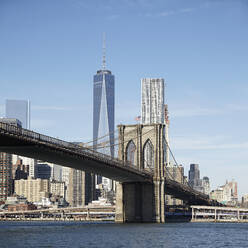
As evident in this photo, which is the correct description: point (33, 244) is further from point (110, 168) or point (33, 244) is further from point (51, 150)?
point (110, 168)

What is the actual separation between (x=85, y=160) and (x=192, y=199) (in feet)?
208

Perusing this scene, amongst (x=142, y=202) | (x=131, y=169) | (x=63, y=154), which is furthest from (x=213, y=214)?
(x=63, y=154)

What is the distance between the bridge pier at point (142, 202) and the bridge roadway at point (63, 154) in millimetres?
1588

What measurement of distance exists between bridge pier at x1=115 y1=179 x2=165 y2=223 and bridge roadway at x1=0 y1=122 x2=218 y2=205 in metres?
1.59

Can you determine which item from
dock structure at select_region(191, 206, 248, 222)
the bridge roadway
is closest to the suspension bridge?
the bridge roadway

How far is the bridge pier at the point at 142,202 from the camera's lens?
10131 cm

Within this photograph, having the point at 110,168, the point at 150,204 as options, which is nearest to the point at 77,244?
the point at 110,168

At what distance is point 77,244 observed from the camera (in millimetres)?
55781

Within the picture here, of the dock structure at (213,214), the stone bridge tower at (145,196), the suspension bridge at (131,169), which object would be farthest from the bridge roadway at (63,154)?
the dock structure at (213,214)

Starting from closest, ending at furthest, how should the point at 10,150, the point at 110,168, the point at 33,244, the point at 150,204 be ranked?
the point at 33,244 < the point at 10,150 < the point at 110,168 < the point at 150,204

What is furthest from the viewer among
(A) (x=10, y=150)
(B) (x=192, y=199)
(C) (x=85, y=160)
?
(B) (x=192, y=199)

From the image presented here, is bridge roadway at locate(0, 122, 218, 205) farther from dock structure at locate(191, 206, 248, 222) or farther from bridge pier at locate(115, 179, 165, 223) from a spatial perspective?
dock structure at locate(191, 206, 248, 222)

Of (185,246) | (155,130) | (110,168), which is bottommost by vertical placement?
(185,246)

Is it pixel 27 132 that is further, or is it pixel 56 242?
pixel 27 132
